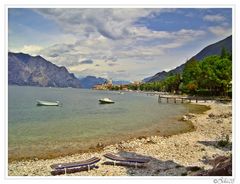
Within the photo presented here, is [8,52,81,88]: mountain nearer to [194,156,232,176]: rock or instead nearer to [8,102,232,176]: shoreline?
[8,102,232,176]: shoreline

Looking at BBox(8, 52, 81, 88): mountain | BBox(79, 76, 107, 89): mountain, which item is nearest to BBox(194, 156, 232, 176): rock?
BBox(8, 52, 81, 88): mountain

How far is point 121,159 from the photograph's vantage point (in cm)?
833

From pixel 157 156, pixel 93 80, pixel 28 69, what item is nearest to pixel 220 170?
pixel 157 156

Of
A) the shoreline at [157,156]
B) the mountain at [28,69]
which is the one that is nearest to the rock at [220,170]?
the shoreline at [157,156]

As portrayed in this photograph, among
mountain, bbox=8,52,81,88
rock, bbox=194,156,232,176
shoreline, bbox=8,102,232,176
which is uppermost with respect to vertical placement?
mountain, bbox=8,52,81,88

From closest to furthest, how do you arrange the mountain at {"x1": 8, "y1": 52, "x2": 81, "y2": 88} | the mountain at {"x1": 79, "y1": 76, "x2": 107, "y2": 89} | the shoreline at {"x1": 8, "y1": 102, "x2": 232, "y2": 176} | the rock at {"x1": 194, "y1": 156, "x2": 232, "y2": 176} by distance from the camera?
the rock at {"x1": 194, "y1": 156, "x2": 232, "y2": 176} → the shoreline at {"x1": 8, "y1": 102, "x2": 232, "y2": 176} → the mountain at {"x1": 8, "y1": 52, "x2": 81, "y2": 88} → the mountain at {"x1": 79, "y1": 76, "x2": 107, "y2": 89}

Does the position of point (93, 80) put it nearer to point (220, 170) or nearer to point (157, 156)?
point (157, 156)

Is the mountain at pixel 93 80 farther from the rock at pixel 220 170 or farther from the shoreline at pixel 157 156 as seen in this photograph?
the rock at pixel 220 170

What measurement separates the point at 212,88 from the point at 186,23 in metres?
26.3
